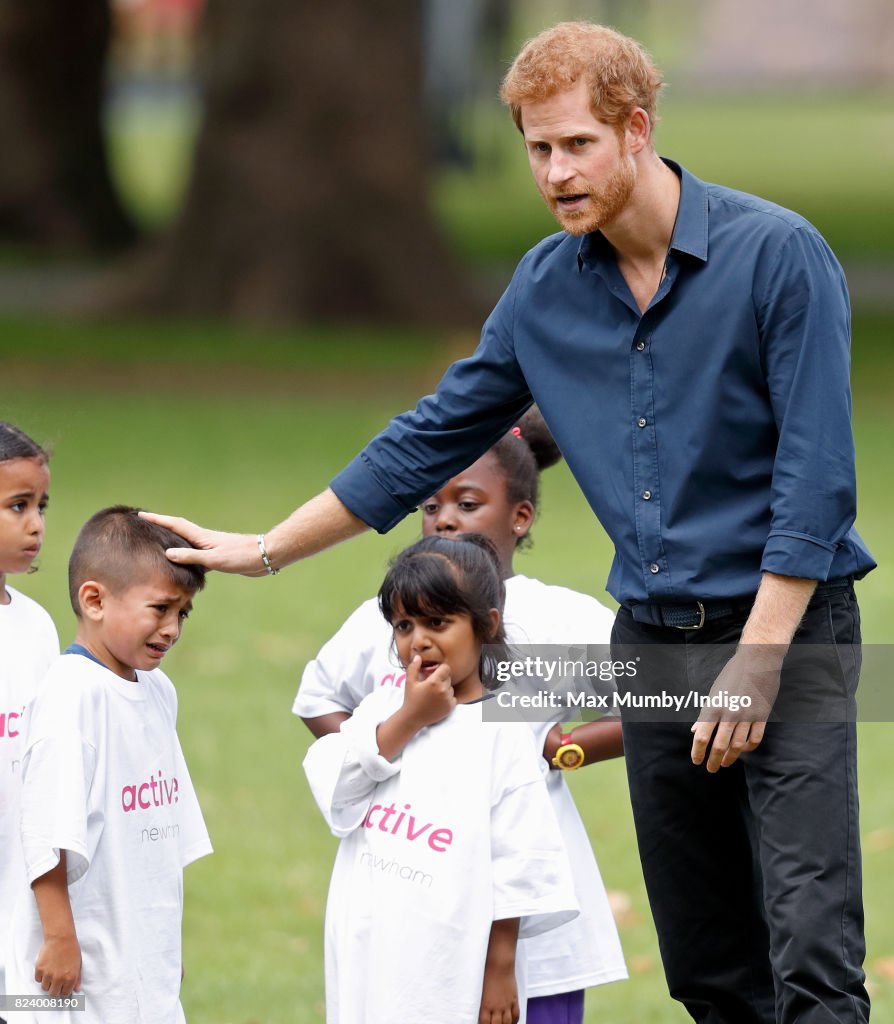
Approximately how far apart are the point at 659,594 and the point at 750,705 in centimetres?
32

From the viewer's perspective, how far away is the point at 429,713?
→ 3799 mm

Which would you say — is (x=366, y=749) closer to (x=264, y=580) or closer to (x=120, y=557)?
(x=120, y=557)

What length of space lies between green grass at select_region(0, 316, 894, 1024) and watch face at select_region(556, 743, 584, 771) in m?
1.30

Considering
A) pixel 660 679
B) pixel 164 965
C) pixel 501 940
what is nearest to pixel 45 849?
pixel 164 965

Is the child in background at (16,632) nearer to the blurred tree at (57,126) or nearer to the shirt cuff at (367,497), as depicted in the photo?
the shirt cuff at (367,497)

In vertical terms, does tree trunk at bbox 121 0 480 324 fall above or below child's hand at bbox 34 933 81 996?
above

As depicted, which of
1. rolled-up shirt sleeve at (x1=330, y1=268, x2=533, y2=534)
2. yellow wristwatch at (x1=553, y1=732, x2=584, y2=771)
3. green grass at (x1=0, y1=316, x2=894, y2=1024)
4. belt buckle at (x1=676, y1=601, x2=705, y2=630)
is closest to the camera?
belt buckle at (x1=676, y1=601, x2=705, y2=630)

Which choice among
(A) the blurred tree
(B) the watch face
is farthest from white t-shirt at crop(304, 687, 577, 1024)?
(A) the blurred tree

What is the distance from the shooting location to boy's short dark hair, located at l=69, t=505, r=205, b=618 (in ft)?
12.7

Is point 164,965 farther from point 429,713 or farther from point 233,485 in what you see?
point 233,485

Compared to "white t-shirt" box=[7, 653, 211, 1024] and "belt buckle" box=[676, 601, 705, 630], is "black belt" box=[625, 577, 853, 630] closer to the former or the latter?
"belt buckle" box=[676, 601, 705, 630]

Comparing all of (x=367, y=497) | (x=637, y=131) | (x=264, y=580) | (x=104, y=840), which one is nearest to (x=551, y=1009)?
(x=104, y=840)

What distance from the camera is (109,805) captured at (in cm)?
375

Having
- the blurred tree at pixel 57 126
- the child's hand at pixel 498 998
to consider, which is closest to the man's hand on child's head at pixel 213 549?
the child's hand at pixel 498 998
